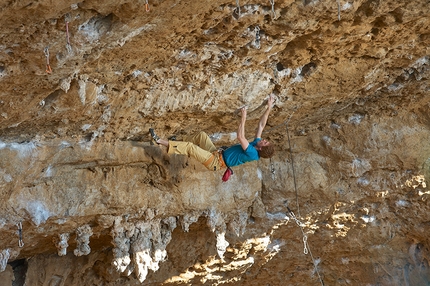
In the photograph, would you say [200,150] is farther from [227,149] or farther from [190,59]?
[190,59]

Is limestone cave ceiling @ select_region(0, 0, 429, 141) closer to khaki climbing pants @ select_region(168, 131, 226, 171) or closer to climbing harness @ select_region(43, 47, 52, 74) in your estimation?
climbing harness @ select_region(43, 47, 52, 74)

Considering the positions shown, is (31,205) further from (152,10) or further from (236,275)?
(236,275)

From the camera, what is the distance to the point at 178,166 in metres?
7.04

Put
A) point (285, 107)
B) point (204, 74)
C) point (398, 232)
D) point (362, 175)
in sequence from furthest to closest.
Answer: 1. point (398, 232)
2. point (362, 175)
3. point (285, 107)
4. point (204, 74)

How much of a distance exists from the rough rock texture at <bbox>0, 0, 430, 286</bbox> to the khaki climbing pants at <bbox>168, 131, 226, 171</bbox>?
374 millimetres

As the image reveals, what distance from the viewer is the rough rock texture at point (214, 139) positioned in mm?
4809

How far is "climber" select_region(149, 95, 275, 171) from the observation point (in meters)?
5.77

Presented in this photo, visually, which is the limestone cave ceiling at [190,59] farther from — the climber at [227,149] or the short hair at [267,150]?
the short hair at [267,150]

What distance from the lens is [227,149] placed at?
19.8 ft

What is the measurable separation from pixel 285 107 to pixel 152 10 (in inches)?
114

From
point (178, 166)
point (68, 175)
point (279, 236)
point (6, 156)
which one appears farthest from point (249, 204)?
point (6, 156)

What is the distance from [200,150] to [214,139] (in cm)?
141

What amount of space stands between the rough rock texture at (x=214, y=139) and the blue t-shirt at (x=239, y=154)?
61 centimetres

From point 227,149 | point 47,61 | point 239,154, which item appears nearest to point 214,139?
point 227,149
